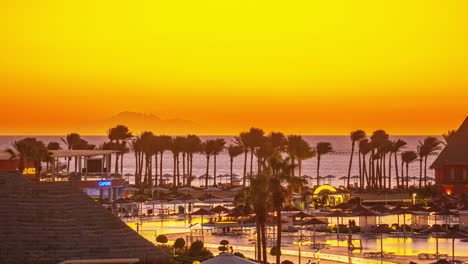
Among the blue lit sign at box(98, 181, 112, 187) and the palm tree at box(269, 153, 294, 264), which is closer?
the palm tree at box(269, 153, 294, 264)

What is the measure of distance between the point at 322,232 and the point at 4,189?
36731 mm

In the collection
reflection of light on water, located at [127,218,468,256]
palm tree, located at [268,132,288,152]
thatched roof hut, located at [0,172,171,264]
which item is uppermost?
palm tree, located at [268,132,288,152]

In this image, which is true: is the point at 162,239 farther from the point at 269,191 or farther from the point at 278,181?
the point at 278,181

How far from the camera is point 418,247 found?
53562 millimetres

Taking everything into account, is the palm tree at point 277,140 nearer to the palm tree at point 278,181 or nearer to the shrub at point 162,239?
the shrub at point 162,239

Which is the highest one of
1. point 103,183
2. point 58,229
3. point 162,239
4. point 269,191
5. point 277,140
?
point 277,140

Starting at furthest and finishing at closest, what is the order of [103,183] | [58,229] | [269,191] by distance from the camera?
1. [103,183]
2. [269,191]
3. [58,229]

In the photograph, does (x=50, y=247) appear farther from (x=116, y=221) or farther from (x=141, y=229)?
(x=141, y=229)

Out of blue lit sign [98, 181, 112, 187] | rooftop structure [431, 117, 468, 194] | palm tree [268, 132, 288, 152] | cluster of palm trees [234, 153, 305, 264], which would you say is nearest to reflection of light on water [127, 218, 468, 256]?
cluster of palm trees [234, 153, 305, 264]

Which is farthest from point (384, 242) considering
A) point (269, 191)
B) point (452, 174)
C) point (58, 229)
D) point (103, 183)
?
point (452, 174)

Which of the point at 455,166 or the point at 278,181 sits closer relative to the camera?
the point at 278,181

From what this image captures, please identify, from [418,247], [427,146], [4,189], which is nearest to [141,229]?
[418,247]

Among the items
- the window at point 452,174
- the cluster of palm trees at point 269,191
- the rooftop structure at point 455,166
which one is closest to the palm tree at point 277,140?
the rooftop structure at point 455,166

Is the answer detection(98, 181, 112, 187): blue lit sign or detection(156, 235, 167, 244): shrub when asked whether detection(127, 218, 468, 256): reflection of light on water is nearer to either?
detection(156, 235, 167, 244): shrub
